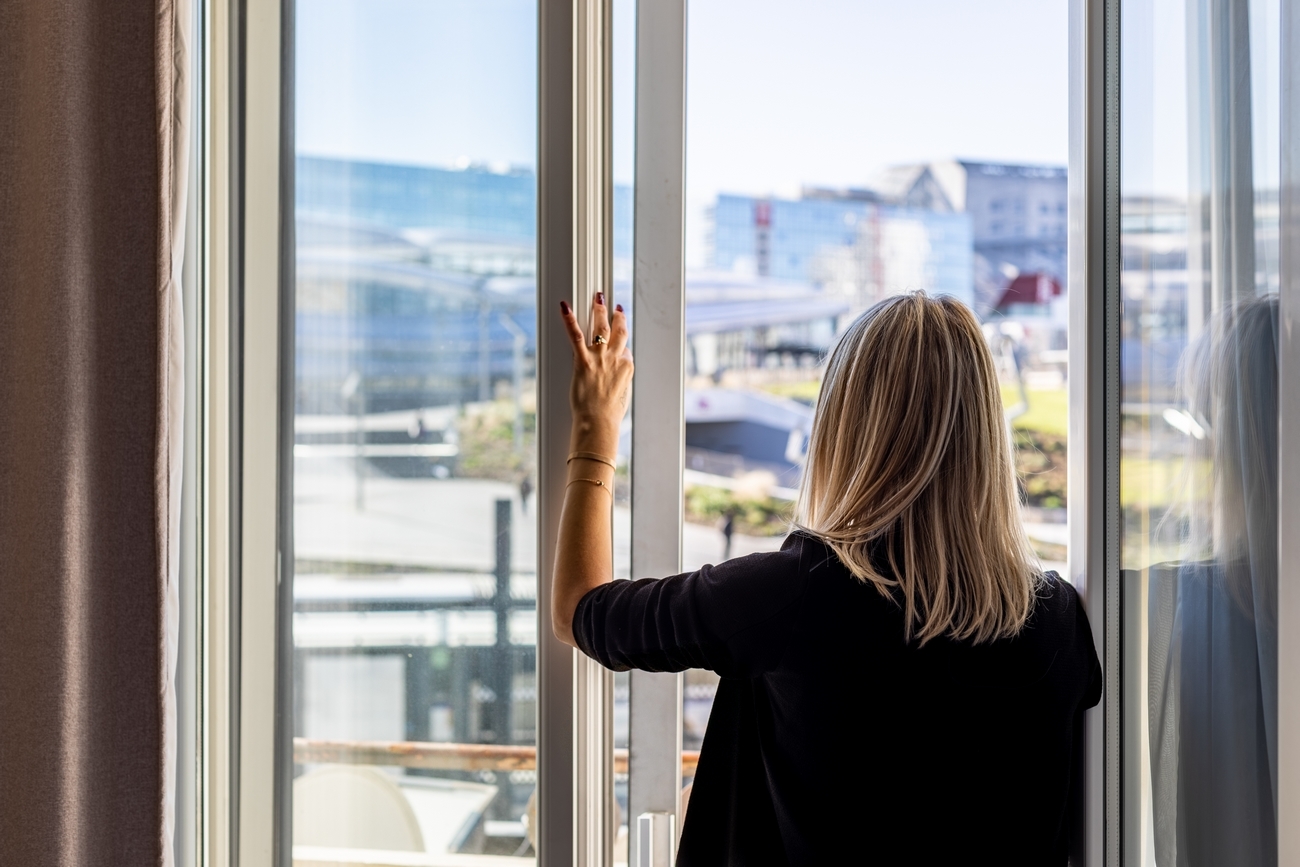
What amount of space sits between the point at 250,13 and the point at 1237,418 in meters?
1.32

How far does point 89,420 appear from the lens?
1091 millimetres

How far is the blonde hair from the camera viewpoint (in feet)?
3.00

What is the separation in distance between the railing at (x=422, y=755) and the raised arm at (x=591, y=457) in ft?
0.69

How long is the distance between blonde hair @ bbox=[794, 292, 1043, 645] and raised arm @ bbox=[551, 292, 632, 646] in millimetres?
237

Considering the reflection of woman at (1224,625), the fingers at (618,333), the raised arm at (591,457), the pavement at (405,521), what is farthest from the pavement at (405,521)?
the reflection of woman at (1224,625)

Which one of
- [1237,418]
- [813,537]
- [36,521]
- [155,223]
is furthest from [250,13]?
[1237,418]

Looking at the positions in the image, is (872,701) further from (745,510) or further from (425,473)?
(745,510)

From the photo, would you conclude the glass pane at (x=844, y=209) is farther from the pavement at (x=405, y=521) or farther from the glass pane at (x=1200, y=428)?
the pavement at (x=405, y=521)

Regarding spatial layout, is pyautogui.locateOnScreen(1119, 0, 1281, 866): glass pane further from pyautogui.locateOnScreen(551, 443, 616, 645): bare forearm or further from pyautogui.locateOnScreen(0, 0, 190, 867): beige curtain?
pyautogui.locateOnScreen(0, 0, 190, 867): beige curtain

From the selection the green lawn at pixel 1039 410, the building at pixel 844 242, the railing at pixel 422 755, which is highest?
the building at pixel 844 242

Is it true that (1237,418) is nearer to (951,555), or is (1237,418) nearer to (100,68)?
(951,555)

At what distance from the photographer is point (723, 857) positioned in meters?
1.01

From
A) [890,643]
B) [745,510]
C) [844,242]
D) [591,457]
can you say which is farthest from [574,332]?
[745,510]

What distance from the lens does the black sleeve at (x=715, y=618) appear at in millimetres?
903
